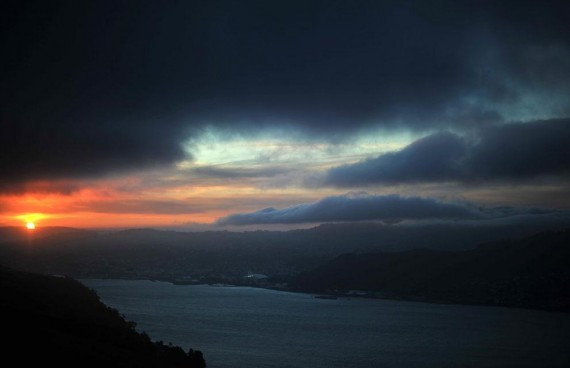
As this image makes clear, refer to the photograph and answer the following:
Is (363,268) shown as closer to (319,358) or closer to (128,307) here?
(128,307)

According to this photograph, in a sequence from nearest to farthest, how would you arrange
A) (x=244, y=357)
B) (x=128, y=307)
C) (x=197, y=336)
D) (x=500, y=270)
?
1. (x=244, y=357)
2. (x=197, y=336)
3. (x=128, y=307)
4. (x=500, y=270)

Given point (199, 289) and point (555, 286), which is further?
point (199, 289)

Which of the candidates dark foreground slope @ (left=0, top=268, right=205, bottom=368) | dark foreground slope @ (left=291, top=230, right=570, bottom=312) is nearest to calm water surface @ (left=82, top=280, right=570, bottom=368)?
dark foreground slope @ (left=291, top=230, right=570, bottom=312)

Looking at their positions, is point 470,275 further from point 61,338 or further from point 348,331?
point 61,338

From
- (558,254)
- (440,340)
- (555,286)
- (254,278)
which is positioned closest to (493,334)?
(440,340)

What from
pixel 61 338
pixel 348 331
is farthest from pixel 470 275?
pixel 61 338

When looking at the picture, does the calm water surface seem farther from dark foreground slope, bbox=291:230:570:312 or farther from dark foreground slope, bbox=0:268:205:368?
dark foreground slope, bbox=0:268:205:368

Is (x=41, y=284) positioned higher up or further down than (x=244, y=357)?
higher up

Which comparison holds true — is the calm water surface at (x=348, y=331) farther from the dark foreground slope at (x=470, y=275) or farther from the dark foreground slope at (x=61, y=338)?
the dark foreground slope at (x=61, y=338)
